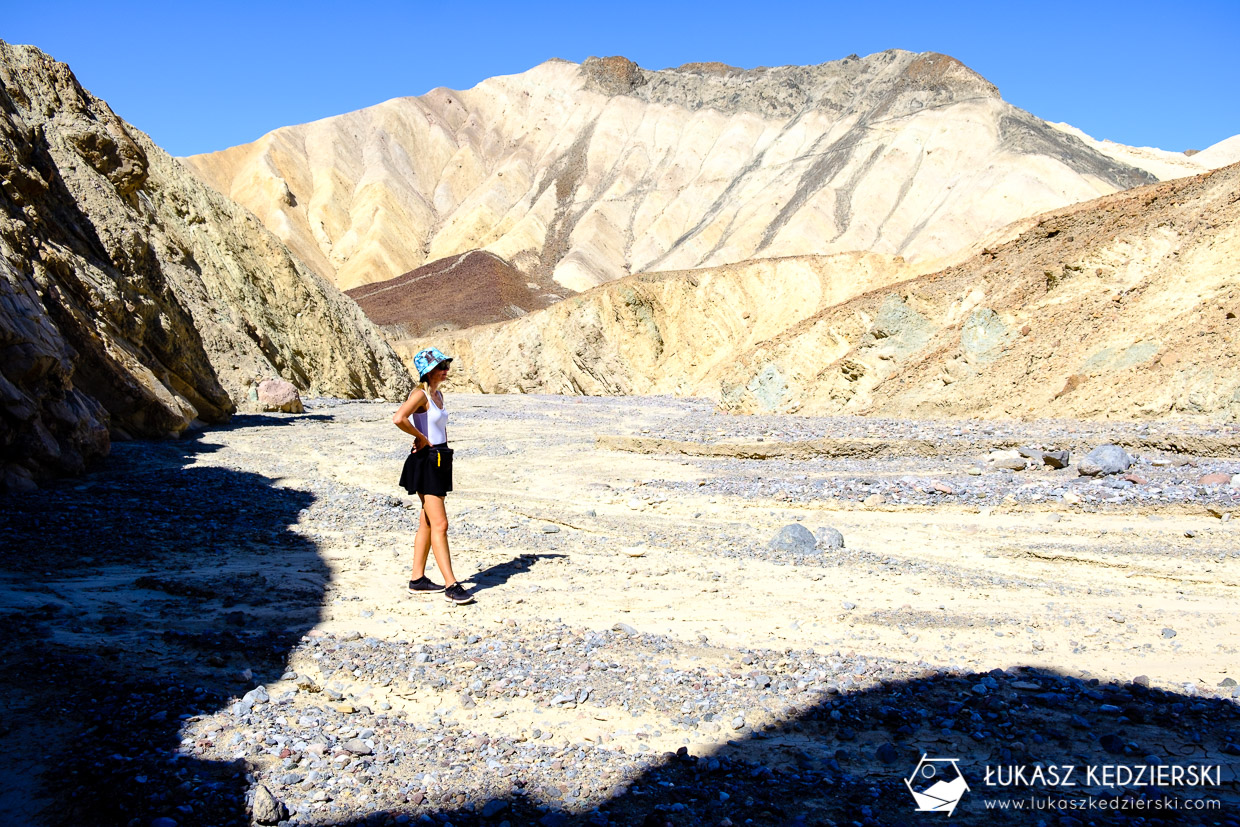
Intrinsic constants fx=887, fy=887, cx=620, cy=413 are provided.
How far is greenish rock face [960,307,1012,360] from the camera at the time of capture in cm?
2050

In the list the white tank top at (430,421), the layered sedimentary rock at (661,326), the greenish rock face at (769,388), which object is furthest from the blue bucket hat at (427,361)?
the layered sedimentary rock at (661,326)

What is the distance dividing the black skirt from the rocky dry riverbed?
751 mm

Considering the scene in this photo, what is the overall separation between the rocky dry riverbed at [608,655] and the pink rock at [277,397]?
1143cm

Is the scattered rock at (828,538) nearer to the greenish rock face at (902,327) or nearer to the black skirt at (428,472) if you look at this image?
the black skirt at (428,472)

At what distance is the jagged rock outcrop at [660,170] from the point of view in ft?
206

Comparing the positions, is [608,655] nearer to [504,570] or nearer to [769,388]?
[504,570]

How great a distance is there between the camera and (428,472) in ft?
19.6

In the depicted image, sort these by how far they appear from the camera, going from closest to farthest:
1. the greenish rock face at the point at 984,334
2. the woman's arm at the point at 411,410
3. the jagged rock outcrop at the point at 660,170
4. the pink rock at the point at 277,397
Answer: the woman's arm at the point at 411,410
the greenish rock face at the point at 984,334
the pink rock at the point at 277,397
the jagged rock outcrop at the point at 660,170

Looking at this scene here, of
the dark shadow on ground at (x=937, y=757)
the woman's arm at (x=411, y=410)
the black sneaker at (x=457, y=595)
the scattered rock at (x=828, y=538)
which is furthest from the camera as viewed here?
the scattered rock at (x=828, y=538)

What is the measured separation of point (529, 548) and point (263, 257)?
24967 millimetres

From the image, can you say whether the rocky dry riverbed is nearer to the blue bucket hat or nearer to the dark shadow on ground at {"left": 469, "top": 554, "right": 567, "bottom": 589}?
the dark shadow on ground at {"left": 469, "top": 554, "right": 567, "bottom": 589}

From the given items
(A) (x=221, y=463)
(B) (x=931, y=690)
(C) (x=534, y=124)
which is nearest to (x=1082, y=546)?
(B) (x=931, y=690)

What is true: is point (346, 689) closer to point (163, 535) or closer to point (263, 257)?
point (163, 535)

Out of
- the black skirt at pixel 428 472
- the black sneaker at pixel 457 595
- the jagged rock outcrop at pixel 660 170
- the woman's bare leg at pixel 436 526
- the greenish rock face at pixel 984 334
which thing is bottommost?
the black sneaker at pixel 457 595
